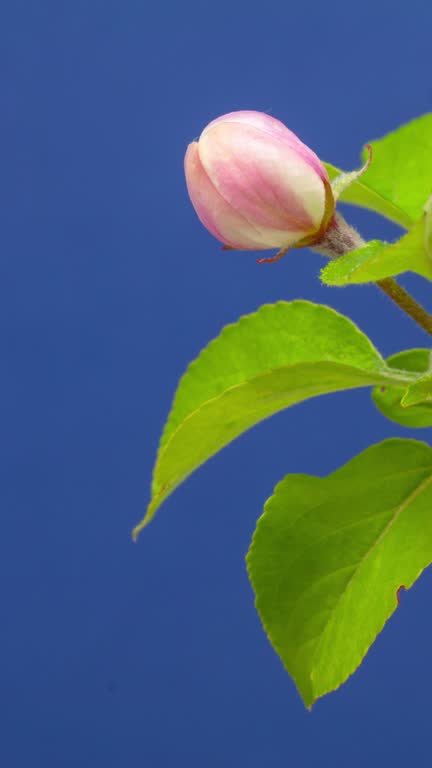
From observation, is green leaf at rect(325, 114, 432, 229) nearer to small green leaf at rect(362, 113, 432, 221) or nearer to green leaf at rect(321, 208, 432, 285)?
small green leaf at rect(362, 113, 432, 221)

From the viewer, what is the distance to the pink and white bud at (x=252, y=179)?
12.5 inches

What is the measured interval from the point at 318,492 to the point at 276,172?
0.11 m

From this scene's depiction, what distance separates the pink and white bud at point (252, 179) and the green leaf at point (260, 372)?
28 mm

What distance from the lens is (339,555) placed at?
0.37 m

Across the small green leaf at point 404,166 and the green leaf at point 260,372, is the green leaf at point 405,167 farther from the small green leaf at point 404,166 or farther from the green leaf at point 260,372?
the green leaf at point 260,372

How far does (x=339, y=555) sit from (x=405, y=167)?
15 cm

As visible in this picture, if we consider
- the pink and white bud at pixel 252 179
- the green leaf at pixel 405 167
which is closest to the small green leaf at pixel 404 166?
the green leaf at pixel 405 167

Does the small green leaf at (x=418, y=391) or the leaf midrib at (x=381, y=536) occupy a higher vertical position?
the small green leaf at (x=418, y=391)

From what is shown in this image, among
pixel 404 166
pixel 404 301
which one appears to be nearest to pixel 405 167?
pixel 404 166

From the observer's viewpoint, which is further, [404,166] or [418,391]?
[404,166]

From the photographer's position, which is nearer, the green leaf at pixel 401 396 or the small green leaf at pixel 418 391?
the small green leaf at pixel 418 391

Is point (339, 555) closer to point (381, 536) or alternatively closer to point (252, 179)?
point (381, 536)

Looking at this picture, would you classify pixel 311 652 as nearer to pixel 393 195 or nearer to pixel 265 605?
pixel 265 605

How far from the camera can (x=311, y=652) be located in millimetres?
364
